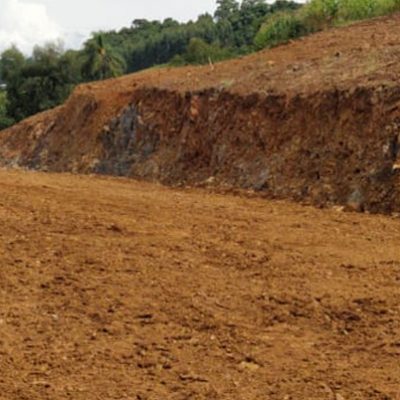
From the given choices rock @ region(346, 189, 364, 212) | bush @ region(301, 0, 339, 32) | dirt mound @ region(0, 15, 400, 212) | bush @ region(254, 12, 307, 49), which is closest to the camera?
rock @ region(346, 189, 364, 212)

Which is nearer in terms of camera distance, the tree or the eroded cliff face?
the eroded cliff face

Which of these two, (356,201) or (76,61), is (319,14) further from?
(76,61)

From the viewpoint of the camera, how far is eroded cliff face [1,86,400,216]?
9828 millimetres

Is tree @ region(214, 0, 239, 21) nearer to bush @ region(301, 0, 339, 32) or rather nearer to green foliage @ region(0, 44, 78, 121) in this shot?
green foliage @ region(0, 44, 78, 121)

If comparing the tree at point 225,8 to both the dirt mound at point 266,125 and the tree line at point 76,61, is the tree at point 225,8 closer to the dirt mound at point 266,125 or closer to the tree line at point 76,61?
the tree line at point 76,61

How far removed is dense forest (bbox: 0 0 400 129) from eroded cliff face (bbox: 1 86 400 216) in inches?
278

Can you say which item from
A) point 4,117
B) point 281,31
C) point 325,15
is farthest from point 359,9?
point 4,117

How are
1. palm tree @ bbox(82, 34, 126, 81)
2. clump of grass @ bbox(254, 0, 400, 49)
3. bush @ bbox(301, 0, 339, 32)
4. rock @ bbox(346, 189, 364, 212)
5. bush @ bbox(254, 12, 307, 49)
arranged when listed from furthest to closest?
palm tree @ bbox(82, 34, 126, 81) → bush @ bbox(254, 12, 307, 49) → bush @ bbox(301, 0, 339, 32) → clump of grass @ bbox(254, 0, 400, 49) → rock @ bbox(346, 189, 364, 212)

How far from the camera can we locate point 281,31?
2297cm

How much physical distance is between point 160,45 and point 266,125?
239 ft

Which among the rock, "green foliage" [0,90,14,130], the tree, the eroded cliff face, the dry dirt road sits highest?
the tree

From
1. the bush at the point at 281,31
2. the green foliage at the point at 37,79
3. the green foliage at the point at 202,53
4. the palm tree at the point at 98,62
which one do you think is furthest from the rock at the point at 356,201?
the palm tree at the point at 98,62

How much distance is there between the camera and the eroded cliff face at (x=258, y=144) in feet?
32.2

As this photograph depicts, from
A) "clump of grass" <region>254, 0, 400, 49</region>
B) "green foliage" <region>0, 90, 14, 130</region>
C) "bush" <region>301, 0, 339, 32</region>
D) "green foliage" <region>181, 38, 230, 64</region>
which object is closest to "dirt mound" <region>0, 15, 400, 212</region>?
"clump of grass" <region>254, 0, 400, 49</region>
